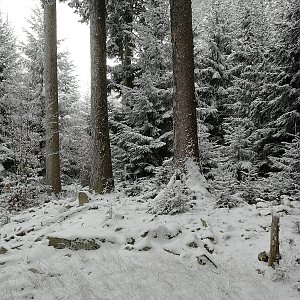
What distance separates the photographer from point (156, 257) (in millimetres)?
4102

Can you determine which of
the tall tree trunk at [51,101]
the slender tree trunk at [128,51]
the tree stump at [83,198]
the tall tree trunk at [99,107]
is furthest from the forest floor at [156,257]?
the slender tree trunk at [128,51]

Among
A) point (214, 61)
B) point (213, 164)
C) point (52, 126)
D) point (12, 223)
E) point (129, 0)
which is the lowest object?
point (12, 223)

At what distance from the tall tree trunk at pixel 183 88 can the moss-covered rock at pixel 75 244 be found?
9.75 feet

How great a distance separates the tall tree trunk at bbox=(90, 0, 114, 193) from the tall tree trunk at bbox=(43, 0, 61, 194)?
2.82m

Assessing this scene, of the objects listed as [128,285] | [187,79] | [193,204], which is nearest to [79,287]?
[128,285]

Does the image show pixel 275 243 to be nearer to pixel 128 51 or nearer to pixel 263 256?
pixel 263 256

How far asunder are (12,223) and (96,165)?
8.70ft

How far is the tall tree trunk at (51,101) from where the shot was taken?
11.0 meters

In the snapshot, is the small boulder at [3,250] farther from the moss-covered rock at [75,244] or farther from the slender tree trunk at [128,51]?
the slender tree trunk at [128,51]

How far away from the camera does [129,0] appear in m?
13.4

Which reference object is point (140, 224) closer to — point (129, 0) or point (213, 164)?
point (213, 164)

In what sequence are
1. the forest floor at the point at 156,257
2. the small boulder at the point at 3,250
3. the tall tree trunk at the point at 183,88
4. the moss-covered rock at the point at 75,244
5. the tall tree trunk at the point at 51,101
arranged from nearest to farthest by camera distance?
the forest floor at the point at 156,257 < the moss-covered rock at the point at 75,244 < the small boulder at the point at 3,250 < the tall tree trunk at the point at 183,88 < the tall tree trunk at the point at 51,101

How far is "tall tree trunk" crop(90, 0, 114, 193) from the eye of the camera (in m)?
8.62

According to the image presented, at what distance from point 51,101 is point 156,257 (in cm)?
855
